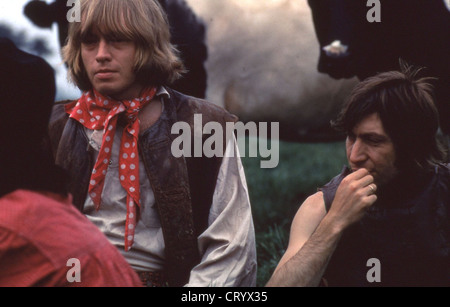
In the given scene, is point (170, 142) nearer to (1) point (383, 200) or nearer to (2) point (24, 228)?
(1) point (383, 200)

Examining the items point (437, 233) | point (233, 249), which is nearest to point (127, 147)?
point (233, 249)

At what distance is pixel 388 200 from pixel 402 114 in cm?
33

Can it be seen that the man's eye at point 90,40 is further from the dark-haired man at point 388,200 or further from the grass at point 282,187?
the grass at point 282,187

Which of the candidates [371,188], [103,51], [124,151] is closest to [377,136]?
[371,188]

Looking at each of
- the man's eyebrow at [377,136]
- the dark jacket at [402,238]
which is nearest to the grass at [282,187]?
the dark jacket at [402,238]

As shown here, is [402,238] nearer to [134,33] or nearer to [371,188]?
[371,188]

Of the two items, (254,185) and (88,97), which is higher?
(254,185)

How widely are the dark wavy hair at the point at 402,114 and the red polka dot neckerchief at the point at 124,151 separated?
829 millimetres

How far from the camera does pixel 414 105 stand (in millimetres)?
2775

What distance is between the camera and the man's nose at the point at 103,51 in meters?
2.88

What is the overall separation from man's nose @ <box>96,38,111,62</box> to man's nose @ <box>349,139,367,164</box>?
3.34 feet

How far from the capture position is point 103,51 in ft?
9.46
